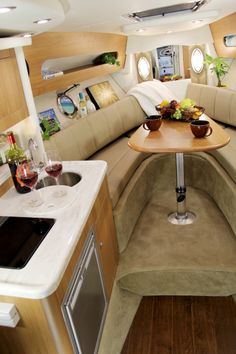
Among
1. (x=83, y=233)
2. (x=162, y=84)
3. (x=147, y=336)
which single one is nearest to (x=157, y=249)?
(x=147, y=336)

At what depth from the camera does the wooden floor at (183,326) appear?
173 centimetres

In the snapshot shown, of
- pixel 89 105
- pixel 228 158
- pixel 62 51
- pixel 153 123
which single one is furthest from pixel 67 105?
pixel 228 158

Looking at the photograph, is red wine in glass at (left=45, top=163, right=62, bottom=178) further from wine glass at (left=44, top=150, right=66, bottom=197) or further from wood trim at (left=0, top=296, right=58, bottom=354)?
wood trim at (left=0, top=296, right=58, bottom=354)

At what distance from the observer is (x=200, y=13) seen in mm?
2896

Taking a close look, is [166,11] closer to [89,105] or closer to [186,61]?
[89,105]

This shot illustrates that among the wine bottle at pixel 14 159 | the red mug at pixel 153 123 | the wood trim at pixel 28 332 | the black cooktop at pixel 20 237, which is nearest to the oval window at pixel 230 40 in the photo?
the red mug at pixel 153 123

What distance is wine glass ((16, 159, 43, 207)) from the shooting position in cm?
157

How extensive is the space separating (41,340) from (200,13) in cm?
299

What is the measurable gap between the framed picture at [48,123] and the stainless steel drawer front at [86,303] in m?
1.34

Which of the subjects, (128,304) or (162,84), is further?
(162,84)

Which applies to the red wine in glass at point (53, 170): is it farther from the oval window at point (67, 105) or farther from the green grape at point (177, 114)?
the oval window at point (67, 105)

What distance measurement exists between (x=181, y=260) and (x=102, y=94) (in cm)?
240

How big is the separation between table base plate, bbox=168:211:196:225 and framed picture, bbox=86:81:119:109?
1704 mm

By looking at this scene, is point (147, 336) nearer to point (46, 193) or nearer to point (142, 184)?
point (46, 193)
